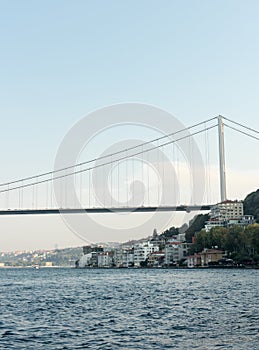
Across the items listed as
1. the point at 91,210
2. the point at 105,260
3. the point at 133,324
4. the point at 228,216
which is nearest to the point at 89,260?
the point at 105,260

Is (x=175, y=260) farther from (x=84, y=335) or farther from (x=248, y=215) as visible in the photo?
(x=84, y=335)

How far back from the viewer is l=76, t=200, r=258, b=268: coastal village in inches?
3499

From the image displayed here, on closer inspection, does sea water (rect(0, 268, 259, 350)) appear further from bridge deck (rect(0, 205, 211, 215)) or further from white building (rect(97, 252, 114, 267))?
white building (rect(97, 252, 114, 267))

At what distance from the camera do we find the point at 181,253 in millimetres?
110500

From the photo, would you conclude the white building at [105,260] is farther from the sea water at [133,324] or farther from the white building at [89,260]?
the sea water at [133,324]

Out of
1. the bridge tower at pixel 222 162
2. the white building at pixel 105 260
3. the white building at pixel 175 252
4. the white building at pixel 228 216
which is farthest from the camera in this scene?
the white building at pixel 105 260

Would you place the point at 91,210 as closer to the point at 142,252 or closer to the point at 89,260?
the point at 142,252

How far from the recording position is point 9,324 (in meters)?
17.4

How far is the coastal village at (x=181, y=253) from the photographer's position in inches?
3499

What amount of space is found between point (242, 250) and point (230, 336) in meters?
67.8

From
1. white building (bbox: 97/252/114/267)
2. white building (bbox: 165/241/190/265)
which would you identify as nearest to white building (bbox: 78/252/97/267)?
white building (bbox: 97/252/114/267)

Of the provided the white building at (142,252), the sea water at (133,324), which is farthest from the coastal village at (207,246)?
the sea water at (133,324)

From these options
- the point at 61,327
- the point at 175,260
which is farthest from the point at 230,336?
the point at 175,260

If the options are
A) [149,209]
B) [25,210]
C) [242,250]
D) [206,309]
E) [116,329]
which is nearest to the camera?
[116,329]
